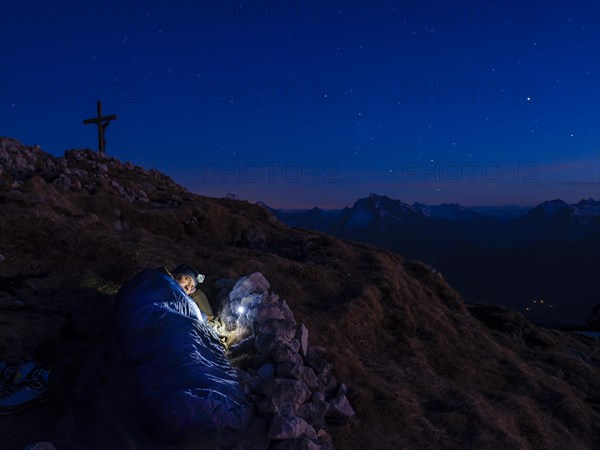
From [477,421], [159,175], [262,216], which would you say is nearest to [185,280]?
[477,421]

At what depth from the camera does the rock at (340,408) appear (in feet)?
23.8

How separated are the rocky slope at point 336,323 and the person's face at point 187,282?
1065 mm

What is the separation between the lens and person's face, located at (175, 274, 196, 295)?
9.08m

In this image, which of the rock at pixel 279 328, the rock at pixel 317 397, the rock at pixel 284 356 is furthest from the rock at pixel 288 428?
the rock at pixel 279 328

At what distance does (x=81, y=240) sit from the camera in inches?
455

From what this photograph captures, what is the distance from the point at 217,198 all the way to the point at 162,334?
2532 centimetres

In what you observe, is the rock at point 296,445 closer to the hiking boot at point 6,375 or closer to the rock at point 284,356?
the rock at point 284,356

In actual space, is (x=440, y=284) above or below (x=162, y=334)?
below

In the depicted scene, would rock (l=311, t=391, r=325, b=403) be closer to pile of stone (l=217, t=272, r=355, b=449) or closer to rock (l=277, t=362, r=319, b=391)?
pile of stone (l=217, t=272, r=355, b=449)

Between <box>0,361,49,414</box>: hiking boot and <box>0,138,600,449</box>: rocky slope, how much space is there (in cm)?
17

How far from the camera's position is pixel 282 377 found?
7.03 m

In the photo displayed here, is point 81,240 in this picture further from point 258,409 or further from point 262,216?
point 262,216

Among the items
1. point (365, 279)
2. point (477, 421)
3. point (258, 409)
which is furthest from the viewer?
point (365, 279)

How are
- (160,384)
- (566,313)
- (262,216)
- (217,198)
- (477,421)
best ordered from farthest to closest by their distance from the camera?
1. (566,313)
2. (217,198)
3. (262,216)
4. (477,421)
5. (160,384)
